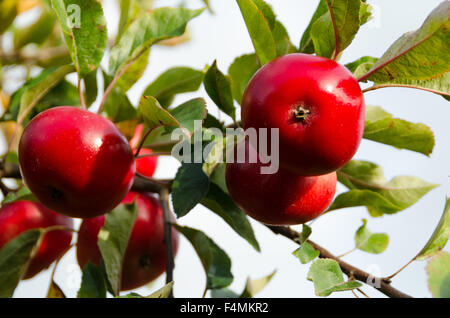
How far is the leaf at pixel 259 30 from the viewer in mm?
1036

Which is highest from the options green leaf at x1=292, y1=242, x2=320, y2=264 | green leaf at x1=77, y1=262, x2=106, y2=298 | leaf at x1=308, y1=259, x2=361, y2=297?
leaf at x1=308, y1=259, x2=361, y2=297

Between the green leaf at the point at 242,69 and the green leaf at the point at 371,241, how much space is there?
507 millimetres

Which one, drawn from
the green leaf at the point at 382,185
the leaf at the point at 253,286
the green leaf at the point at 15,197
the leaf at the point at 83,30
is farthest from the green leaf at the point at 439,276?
the green leaf at the point at 15,197

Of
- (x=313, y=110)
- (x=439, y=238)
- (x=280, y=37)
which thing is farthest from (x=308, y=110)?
(x=439, y=238)

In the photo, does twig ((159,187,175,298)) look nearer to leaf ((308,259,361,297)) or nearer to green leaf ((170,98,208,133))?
green leaf ((170,98,208,133))

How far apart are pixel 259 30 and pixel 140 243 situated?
2.45 feet

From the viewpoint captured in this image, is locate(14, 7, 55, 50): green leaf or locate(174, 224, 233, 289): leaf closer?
locate(174, 224, 233, 289): leaf

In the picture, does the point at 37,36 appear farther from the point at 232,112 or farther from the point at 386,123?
the point at 386,123

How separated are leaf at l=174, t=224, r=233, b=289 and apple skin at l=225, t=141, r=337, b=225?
0.23m

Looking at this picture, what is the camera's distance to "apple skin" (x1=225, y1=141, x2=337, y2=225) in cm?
111

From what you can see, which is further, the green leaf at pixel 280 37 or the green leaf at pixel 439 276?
the green leaf at pixel 280 37

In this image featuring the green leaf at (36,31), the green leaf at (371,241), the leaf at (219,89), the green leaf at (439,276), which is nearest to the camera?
the green leaf at (439,276)

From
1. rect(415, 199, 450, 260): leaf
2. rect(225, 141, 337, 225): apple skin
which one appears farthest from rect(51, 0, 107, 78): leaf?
rect(415, 199, 450, 260): leaf

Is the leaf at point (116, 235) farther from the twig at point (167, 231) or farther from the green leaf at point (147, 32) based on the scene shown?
the green leaf at point (147, 32)
